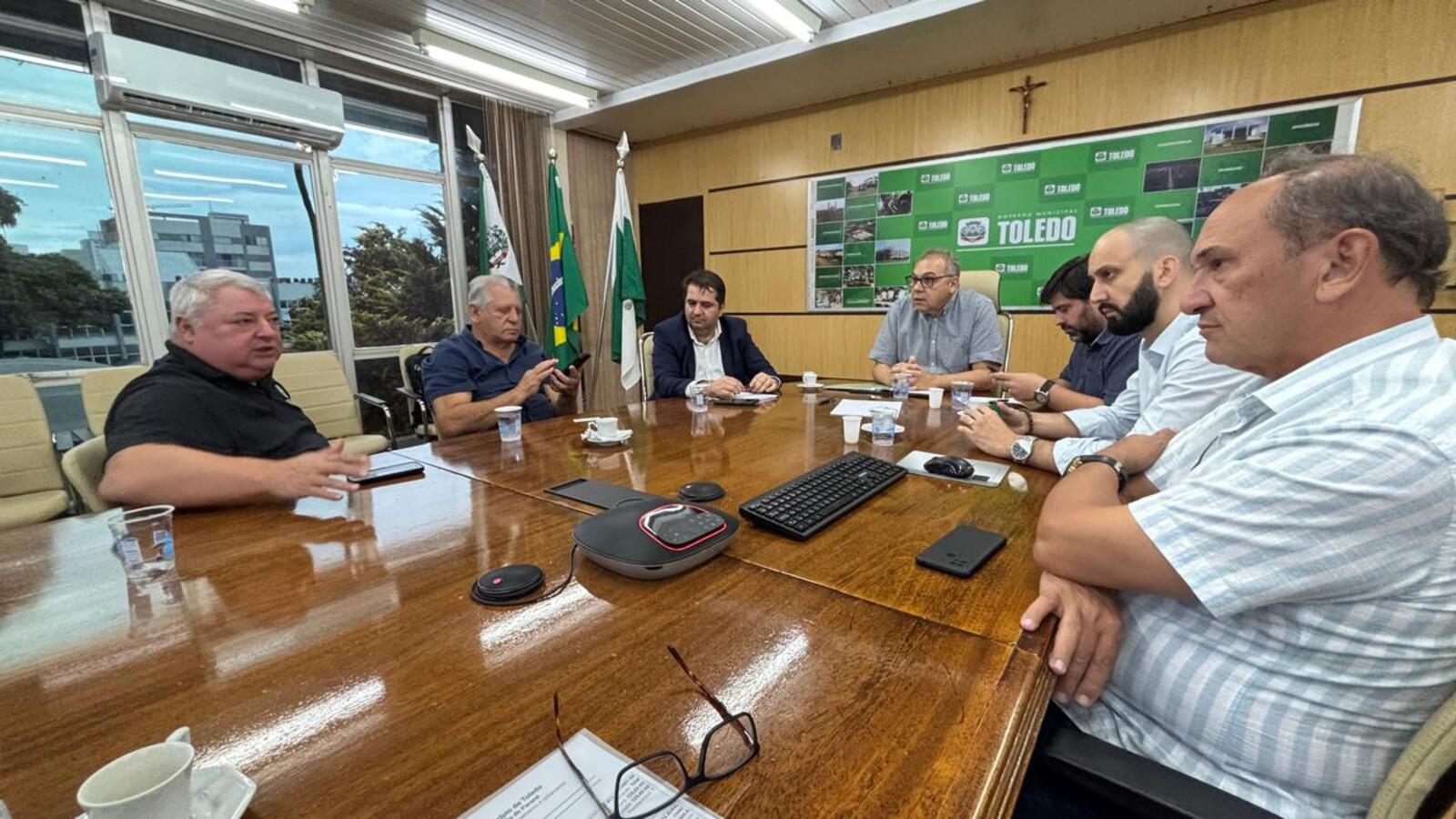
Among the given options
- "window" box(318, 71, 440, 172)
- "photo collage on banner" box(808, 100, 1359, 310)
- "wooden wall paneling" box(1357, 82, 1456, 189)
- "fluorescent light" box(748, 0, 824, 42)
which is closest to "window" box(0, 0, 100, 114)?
"window" box(318, 71, 440, 172)

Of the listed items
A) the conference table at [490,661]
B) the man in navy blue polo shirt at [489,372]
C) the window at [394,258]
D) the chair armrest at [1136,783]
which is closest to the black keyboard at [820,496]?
the conference table at [490,661]

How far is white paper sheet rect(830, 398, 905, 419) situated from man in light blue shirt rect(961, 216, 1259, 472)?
0.38 m

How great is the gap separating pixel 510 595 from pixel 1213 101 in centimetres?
437

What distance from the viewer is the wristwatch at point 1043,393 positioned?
237 centimetres

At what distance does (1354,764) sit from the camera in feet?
2.19

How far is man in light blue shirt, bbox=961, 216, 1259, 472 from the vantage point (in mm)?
1278

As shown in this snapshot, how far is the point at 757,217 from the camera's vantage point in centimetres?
488

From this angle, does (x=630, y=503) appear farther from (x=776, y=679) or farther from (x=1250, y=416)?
(x=1250, y=416)

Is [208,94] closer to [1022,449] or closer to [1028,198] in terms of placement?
[1022,449]

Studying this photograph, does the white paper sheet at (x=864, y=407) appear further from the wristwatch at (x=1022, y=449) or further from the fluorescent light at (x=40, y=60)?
the fluorescent light at (x=40, y=60)

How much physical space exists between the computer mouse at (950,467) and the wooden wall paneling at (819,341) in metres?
3.13

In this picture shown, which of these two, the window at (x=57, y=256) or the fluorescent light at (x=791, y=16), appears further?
the fluorescent light at (x=791, y=16)

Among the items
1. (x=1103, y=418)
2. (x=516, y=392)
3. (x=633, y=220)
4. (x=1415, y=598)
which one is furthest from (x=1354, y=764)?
(x=633, y=220)

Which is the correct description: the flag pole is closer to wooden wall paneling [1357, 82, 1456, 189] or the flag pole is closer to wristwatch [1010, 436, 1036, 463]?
wristwatch [1010, 436, 1036, 463]
